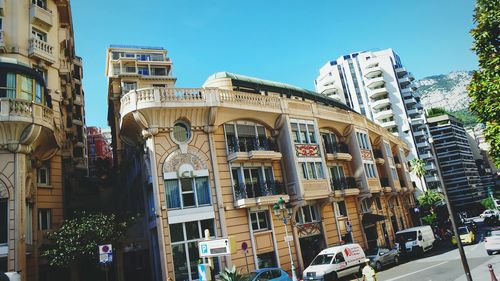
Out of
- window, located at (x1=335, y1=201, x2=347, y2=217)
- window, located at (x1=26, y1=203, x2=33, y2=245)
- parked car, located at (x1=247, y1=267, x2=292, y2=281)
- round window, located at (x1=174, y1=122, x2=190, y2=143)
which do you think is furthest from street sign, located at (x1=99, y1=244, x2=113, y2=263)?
window, located at (x1=335, y1=201, x2=347, y2=217)

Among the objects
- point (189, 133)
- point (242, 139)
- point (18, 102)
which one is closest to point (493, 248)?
point (242, 139)

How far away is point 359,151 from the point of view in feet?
109

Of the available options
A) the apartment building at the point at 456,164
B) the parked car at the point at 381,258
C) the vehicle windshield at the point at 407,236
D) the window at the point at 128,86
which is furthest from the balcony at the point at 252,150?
the apartment building at the point at 456,164

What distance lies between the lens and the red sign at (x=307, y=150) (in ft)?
89.4

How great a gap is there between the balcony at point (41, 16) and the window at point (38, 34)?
0.49 meters

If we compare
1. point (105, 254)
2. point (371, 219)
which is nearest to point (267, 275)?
point (105, 254)

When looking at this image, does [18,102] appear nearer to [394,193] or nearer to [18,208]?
[18,208]

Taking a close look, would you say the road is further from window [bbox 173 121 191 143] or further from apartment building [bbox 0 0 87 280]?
apartment building [bbox 0 0 87 280]

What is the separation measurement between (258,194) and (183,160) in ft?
20.4

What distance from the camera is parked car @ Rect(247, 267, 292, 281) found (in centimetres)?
1568

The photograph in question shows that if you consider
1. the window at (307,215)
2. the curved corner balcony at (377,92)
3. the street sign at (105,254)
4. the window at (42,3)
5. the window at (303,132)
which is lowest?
the street sign at (105,254)

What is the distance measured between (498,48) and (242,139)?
16376 millimetres

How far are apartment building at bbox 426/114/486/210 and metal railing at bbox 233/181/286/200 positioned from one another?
8594 centimetres

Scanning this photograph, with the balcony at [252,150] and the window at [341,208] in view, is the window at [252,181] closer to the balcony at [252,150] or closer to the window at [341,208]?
the balcony at [252,150]
